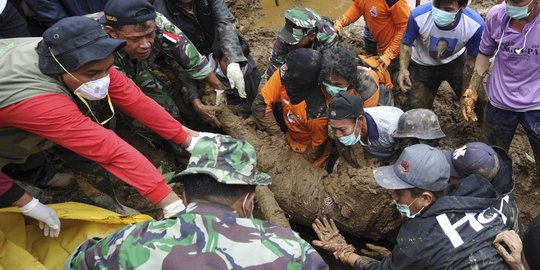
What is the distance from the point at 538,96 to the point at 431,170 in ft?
4.20

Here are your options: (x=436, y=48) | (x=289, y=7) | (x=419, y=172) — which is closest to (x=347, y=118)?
(x=419, y=172)

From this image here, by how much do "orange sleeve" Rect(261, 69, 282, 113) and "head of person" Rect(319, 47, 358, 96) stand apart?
475mm

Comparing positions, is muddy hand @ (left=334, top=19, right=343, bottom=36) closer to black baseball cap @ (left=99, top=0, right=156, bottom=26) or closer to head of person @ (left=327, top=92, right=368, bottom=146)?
head of person @ (left=327, top=92, right=368, bottom=146)

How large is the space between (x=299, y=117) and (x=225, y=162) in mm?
1985

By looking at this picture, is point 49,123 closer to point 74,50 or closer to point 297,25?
point 74,50

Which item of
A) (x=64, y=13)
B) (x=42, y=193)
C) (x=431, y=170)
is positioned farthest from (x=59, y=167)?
(x=431, y=170)

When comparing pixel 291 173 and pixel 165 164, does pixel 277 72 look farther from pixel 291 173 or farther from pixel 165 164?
pixel 165 164

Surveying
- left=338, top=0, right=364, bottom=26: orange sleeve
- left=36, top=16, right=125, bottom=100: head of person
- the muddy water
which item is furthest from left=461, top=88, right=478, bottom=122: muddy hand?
the muddy water

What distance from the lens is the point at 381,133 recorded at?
3570mm

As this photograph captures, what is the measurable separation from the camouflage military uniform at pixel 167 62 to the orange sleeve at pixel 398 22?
174cm

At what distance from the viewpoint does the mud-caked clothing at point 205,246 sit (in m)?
1.72

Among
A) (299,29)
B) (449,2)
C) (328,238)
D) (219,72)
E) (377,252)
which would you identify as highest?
(449,2)

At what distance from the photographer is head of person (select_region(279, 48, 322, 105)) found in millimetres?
3758

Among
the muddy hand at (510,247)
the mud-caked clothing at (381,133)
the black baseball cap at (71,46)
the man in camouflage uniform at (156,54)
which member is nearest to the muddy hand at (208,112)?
the man in camouflage uniform at (156,54)
